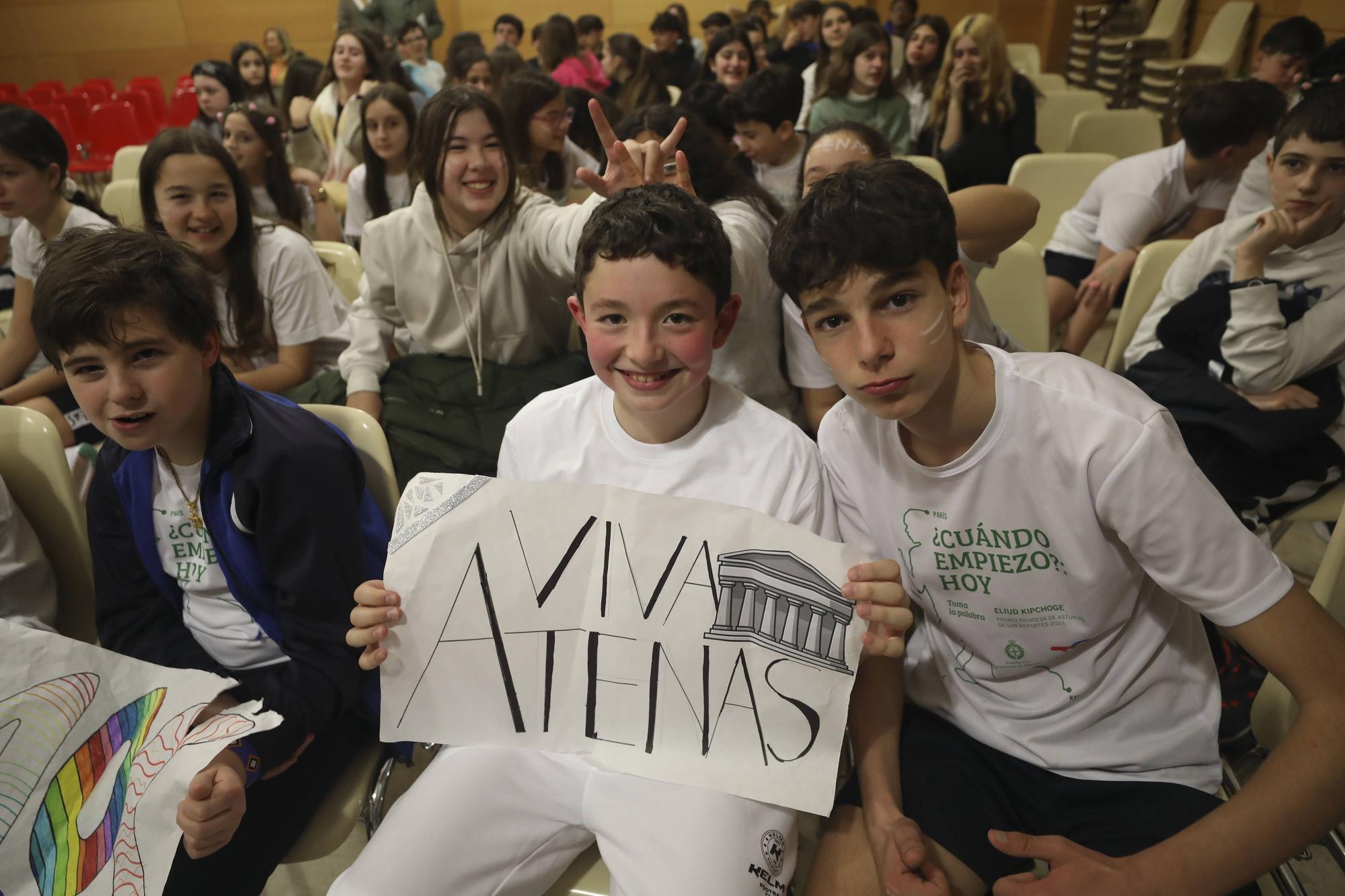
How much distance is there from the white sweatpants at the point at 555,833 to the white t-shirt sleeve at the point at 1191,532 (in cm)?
54

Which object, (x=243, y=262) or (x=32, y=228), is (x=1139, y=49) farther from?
(x=32, y=228)

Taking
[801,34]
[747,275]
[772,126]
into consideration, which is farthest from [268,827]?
[801,34]

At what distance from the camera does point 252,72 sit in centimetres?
591

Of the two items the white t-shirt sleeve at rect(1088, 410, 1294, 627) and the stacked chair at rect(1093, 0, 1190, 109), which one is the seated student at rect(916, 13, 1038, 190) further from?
the stacked chair at rect(1093, 0, 1190, 109)

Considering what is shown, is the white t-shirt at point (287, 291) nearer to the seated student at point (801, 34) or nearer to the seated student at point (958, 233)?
the seated student at point (958, 233)

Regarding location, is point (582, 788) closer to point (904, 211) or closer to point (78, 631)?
point (904, 211)

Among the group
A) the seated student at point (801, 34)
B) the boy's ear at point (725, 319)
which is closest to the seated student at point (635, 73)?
the seated student at point (801, 34)

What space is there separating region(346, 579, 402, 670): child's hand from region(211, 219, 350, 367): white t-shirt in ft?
4.42

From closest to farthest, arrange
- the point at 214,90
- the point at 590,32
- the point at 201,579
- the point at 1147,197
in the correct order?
the point at 201,579 → the point at 1147,197 → the point at 214,90 → the point at 590,32

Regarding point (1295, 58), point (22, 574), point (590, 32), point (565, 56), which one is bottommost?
point (22, 574)

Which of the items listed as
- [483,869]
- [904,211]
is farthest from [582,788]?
[904,211]

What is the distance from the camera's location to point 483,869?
100 cm

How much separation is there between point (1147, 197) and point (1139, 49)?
5548 mm

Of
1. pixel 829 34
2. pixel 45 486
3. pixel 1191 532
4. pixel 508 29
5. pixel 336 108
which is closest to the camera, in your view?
pixel 1191 532
